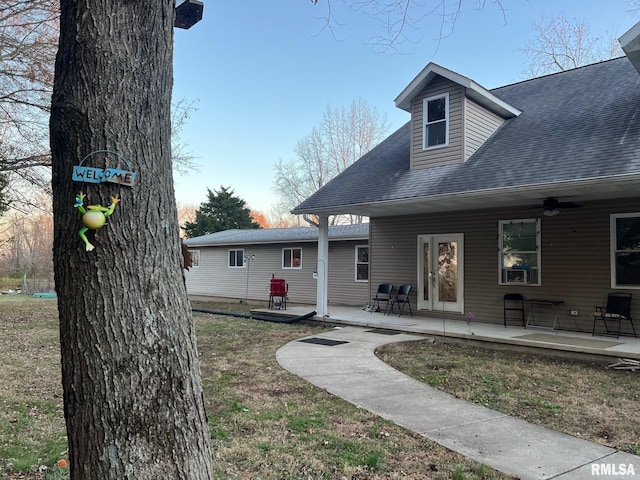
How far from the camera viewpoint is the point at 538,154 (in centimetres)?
821

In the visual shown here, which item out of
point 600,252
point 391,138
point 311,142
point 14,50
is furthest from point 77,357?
point 311,142

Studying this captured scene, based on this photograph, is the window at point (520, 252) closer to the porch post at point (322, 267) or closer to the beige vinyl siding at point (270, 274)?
the porch post at point (322, 267)

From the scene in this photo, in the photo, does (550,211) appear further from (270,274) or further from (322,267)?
(270,274)

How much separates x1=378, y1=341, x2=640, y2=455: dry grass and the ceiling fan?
8.74ft

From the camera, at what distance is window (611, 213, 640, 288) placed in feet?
26.5

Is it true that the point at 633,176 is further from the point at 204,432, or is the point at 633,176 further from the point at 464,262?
the point at 204,432

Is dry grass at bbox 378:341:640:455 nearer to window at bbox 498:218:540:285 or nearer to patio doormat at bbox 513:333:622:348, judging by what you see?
patio doormat at bbox 513:333:622:348

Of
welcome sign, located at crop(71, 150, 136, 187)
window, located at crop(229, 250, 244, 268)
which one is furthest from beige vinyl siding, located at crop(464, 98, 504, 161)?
window, located at crop(229, 250, 244, 268)

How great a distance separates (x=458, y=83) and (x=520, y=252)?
3.66 metres

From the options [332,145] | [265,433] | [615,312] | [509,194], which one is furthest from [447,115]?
[332,145]

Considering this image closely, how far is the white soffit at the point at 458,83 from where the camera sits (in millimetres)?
9522

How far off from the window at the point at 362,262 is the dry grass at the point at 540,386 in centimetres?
697

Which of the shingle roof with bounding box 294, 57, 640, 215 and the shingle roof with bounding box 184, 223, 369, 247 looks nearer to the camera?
the shingle roof with bounding box 294, 57, 640, 215

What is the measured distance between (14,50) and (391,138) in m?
9.01
